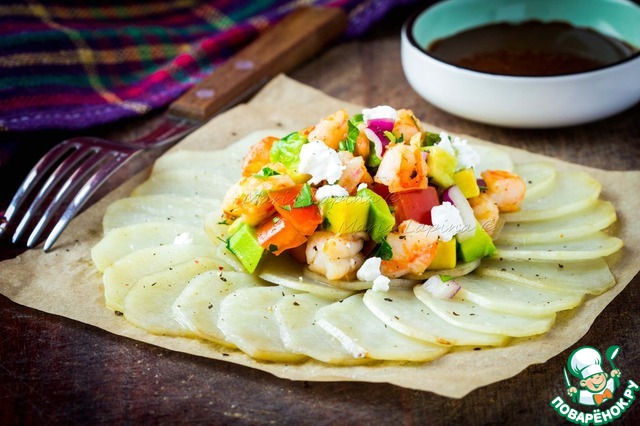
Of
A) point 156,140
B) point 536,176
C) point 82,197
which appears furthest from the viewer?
point 156,140

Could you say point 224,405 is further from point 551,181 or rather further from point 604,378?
point 551,181

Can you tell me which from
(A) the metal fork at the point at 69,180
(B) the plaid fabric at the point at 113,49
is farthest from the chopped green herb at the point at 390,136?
(B) the plaid fabric at the point at 113,49

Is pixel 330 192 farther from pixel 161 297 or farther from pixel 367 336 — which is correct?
pixel 161 297

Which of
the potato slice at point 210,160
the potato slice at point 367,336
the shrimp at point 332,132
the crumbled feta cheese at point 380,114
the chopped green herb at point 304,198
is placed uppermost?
the shrimp at point 332,132

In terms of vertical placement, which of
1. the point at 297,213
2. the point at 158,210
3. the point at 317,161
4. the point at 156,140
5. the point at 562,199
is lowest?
the point at 562,199

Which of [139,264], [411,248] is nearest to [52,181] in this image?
[139,264]

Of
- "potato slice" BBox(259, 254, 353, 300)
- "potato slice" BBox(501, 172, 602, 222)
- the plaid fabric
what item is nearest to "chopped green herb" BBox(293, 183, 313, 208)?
"potato slice" BBox(259, 254, 353, 300)

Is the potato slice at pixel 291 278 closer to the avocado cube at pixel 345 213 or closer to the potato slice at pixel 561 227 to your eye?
the avocado cube at pixel 345 213
